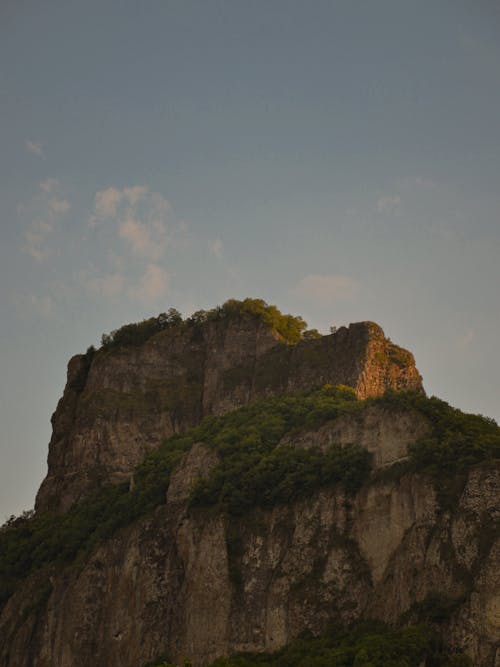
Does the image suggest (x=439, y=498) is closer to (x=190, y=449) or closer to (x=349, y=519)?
(x=349, y=519)

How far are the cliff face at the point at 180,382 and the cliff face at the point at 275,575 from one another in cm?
1160

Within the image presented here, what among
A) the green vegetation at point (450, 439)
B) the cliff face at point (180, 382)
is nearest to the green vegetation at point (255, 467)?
the green vegetation at point (450, 439)

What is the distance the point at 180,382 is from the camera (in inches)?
3740

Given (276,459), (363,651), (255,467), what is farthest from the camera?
(276,459)

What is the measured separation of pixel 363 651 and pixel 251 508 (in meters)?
15.3

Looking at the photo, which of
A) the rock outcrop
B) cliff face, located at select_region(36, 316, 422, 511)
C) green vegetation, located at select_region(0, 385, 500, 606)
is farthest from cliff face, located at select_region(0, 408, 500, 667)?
cliff face, located at select_region(36, 316, 422, 511)

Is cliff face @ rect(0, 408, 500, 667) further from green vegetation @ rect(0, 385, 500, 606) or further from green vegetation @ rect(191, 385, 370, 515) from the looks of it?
green vegetation @ rect(0, 385, 500, 606)

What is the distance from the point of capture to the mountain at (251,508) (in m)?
63.4

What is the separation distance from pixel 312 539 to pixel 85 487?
24.7 metres

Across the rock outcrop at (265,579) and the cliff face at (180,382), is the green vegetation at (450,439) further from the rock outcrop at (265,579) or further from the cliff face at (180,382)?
the cliff face at (180,382)

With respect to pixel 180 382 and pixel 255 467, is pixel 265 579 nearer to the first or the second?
pixel 255 467

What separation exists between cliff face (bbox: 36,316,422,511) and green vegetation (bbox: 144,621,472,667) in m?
23.4

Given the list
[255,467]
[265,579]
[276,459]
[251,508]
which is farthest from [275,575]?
[276,459]

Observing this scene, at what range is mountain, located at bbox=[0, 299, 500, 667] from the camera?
63406 mm
